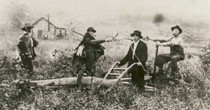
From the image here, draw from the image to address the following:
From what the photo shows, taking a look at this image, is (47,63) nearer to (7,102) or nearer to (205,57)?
(7,102)

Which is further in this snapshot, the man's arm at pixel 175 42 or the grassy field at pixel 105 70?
the man's arm at pixel 175 42

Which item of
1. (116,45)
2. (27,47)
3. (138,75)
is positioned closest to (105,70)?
(116,45)

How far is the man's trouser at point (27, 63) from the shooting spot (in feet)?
19.6

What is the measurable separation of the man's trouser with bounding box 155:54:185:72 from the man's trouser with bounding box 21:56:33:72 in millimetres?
2118

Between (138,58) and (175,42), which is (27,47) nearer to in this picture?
(138,58)

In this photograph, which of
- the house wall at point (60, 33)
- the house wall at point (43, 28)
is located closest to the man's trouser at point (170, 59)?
the house wall at point (60, 33)

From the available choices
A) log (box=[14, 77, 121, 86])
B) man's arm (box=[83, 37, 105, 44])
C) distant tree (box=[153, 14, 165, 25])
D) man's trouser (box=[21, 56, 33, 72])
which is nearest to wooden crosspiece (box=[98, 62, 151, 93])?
log (box=[14, 77, 121, 86])

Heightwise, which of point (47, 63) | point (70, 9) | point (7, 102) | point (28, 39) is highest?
point (70, 9)

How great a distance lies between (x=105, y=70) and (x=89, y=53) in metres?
0.42

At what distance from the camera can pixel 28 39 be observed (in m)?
6.03

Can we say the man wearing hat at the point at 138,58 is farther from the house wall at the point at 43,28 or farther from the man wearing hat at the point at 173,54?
the house wall at the point at 43,28

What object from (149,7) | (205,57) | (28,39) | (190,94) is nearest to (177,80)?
(190,94)

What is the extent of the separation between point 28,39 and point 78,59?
903mm

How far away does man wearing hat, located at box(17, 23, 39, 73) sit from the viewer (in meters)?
5.98
